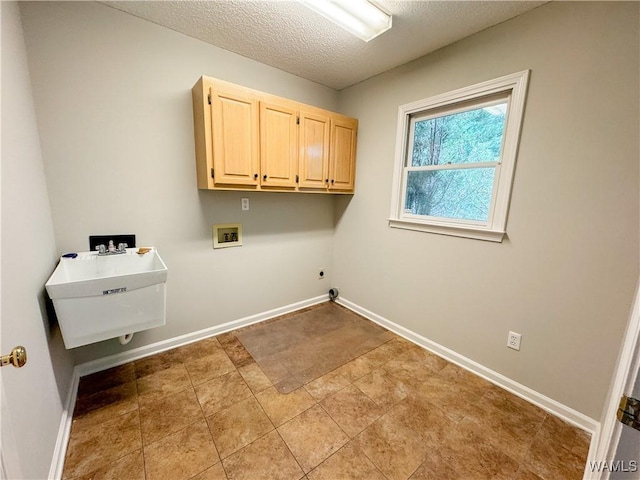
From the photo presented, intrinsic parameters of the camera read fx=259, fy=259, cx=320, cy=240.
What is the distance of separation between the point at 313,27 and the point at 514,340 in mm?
2560

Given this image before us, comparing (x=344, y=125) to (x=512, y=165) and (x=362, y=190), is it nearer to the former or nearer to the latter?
(x=362, y=190)

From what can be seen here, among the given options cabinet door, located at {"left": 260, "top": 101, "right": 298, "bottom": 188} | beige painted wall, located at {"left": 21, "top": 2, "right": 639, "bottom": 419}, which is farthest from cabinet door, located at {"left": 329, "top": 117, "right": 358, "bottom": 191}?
cabinet door, located at {"left": 260, "top": 101, "right": 298, "bottom": 188}

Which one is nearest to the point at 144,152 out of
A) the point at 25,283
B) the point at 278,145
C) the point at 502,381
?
the point at 278,145

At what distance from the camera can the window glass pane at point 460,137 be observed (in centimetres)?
184

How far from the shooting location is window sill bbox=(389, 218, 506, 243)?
1.82m

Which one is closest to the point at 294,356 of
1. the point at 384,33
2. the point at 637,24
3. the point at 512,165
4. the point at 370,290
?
the point at 370,290

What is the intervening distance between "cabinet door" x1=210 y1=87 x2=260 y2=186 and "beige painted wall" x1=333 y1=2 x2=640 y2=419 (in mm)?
1364

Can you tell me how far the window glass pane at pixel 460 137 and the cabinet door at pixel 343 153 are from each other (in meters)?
0.62

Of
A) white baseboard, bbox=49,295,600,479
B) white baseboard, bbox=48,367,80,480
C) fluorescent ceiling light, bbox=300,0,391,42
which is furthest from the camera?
fluorescent ceiling light, bbox=300,0,391,42

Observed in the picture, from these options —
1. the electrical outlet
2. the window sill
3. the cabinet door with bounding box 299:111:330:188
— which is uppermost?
the cabinet door with bounding box 299:111:330:188

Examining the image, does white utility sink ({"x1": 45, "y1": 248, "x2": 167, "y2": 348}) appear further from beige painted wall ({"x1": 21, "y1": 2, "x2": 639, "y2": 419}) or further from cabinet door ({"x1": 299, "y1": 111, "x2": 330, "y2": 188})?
cabinet door ({"x1": 299, "y1": 111, "x2": 330, "y2": 188})

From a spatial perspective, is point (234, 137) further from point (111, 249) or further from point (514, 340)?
point (514, 340)

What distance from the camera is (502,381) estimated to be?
1.86 metres

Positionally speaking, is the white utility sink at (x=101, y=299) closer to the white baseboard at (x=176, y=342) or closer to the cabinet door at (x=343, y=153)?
the white baseboard at (x=176, y=342)
